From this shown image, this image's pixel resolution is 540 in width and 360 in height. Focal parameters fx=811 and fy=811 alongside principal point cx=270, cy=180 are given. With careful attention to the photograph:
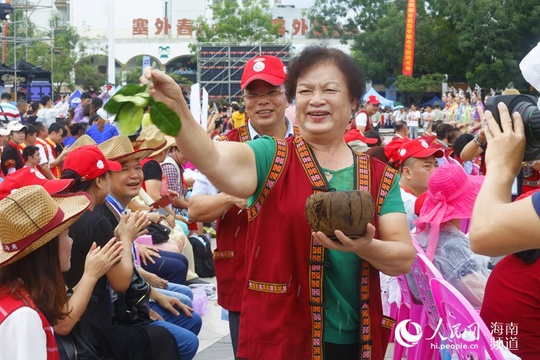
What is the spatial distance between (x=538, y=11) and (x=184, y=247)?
110 feet

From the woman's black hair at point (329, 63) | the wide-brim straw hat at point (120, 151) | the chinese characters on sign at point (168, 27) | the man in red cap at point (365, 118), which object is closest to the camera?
A: the woman's black hair at point (329, 63)

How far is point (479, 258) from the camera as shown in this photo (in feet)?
15.1

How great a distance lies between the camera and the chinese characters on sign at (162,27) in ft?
240

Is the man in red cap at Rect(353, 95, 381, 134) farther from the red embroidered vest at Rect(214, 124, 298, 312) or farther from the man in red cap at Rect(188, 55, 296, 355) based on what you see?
the red embroidered vest at Rect(214, 124, 298, 312)

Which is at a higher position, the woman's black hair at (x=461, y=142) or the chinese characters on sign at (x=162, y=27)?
the woman's black hair at (x=461, y=142)

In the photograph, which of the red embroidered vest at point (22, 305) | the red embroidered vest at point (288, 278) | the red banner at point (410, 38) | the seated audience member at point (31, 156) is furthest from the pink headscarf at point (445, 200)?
the red banner at point (410, 38)

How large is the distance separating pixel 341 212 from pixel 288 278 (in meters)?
0.44

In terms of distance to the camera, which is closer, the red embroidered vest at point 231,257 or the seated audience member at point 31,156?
the red embroidered vest at point 231,257

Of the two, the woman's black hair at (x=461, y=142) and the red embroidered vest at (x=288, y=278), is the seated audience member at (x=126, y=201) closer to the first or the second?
the red embroidered vest at (x=288, y=278)

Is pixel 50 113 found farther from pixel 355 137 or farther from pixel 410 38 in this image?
pixel 410 38

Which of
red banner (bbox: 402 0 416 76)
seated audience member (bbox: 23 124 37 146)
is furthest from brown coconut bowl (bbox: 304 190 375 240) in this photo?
red banner (bbox: 402 0 416 76)

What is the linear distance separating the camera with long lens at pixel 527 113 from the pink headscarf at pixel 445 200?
2.13 metres

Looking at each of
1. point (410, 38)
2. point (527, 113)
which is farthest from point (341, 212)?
point (410, 38)

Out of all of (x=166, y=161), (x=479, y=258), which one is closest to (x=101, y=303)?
(x=479, y=258)
